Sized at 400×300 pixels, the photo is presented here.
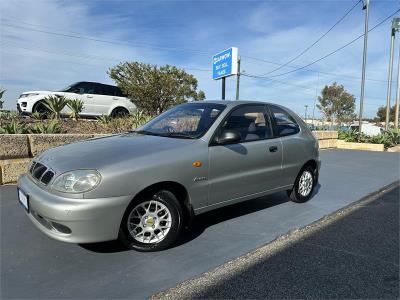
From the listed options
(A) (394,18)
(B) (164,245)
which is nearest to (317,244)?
(B) (164,245)

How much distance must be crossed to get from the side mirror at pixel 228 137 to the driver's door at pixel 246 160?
0.07m

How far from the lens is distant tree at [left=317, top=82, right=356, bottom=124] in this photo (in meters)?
47.1

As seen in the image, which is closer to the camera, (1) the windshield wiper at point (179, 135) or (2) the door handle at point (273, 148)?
(1) the windshield wiper at point (179, 135)

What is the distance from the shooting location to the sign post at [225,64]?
12617mm

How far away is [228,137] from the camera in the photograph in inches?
155

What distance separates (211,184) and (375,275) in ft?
5.94

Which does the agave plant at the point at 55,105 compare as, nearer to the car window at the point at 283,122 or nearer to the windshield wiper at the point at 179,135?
the windshield wiper at the point at 179,135

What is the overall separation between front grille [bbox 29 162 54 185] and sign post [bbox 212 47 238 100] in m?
8.71

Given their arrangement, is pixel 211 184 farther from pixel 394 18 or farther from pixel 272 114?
pixel 394 18

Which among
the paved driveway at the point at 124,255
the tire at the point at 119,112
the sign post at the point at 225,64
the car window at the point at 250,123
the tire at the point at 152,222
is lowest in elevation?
the paved driveway at the point at 124,255

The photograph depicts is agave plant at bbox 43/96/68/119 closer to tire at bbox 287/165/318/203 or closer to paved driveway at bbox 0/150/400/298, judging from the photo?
paved driveway at bbox 0/150/400/298

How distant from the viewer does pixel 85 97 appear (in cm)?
1249

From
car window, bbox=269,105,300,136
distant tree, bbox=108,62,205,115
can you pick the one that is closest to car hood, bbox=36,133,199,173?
car window, bbox=269,105,300,136

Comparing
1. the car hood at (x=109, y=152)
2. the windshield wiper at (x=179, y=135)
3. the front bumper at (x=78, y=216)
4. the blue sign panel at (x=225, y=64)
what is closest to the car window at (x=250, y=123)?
the windshield wiper at (x=179, y=135)
